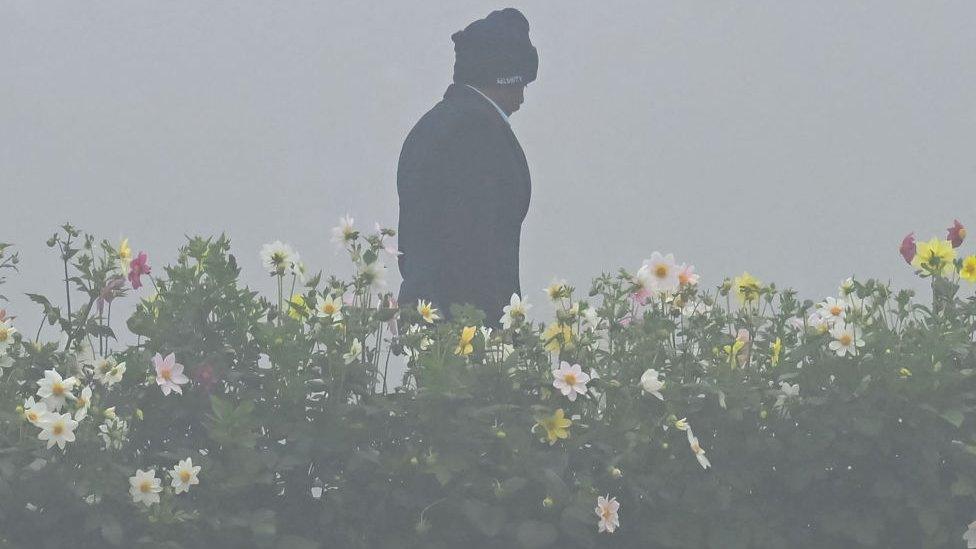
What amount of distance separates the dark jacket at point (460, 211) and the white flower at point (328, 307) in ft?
4.98

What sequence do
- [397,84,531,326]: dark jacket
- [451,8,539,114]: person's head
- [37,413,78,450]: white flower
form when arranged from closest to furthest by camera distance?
[37,413,78,450]: white flower < [397,84,531,326]: dark jacket < [451,8,539,114]: person's head

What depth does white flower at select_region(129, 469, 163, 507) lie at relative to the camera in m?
2.83

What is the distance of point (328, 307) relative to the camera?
3.09 m

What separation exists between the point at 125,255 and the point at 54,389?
1.40 feet

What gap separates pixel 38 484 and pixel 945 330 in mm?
2072

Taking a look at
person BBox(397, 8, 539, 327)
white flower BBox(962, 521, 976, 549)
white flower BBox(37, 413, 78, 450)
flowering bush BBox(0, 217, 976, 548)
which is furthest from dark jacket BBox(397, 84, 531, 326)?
white flower BBox(962, 521, 976, 549)

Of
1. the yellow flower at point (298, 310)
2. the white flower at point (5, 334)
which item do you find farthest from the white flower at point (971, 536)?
the white flower at point (5, 334)

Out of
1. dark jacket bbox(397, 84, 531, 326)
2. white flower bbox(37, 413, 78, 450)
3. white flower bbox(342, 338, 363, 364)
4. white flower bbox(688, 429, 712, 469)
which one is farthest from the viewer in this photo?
dark jacket bbox(397, 84, 531, 326)

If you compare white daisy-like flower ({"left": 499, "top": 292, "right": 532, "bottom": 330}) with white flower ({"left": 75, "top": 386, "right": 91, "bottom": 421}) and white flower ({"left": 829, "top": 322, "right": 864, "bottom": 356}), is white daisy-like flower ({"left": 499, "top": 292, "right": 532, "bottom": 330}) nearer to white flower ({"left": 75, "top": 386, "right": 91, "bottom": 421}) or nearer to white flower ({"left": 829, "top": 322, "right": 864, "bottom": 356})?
white flower ({"left": 829, "top": 322, "right": 864, "bottom": 356})

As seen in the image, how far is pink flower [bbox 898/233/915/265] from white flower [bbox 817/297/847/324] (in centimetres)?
19

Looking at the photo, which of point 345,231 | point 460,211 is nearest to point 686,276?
point 345,231

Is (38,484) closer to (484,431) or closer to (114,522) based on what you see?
(114,522)

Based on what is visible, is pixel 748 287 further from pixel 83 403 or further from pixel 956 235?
pixel 83 403

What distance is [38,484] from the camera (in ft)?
9.34
